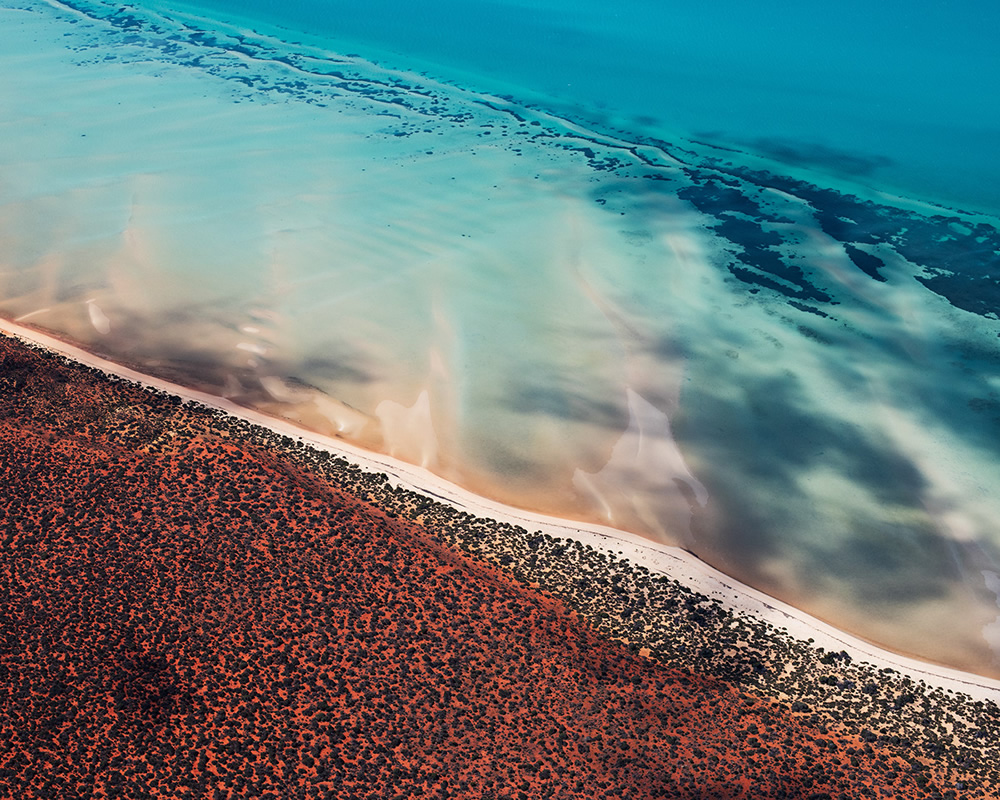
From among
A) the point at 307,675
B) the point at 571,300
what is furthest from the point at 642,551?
the point at 571,300

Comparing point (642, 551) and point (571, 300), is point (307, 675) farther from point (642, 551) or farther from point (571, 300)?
point (571, 300)

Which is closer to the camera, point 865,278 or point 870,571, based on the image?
point 870,571

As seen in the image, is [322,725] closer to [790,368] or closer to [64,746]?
[64,746]

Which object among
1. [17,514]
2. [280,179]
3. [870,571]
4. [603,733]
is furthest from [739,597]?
[280,179]

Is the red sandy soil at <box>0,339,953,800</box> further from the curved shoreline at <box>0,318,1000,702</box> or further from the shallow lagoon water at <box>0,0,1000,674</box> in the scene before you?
the shallow lagoon water at <box>0,0,1000,674</box>

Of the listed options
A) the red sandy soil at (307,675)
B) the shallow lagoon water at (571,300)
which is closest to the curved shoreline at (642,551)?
the shallow lagoon water at (571,300)
